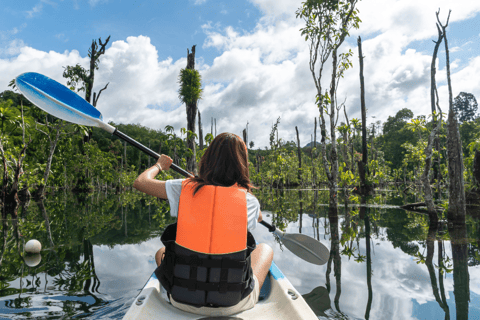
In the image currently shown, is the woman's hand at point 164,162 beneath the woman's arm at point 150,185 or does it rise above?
above

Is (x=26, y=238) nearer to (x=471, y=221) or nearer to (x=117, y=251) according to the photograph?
(x=117, y=251)

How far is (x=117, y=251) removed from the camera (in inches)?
179

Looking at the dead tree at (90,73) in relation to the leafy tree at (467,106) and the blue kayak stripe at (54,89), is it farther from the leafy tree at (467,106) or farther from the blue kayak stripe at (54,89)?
the leafy tree at (467,106)

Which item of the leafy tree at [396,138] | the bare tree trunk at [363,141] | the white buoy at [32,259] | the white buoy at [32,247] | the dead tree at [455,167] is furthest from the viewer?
the leafy tree at [396,138]

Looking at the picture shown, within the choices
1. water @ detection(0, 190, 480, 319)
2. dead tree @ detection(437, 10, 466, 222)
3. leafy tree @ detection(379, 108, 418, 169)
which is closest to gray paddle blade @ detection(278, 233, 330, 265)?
water @ detection(0, 190, 480, 319)

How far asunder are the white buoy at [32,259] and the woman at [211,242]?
10.2 feet

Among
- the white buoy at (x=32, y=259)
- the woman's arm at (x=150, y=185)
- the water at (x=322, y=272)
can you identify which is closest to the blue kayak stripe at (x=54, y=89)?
the woman's arm at (x=150, y=185)

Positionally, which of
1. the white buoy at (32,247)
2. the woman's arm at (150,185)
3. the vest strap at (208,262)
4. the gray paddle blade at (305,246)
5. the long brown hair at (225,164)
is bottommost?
the white buoy at (32,247)

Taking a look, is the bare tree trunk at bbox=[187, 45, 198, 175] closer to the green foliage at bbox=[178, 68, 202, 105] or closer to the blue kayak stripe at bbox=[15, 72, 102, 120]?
the green foliage at bbox=[178, 68, 202, 105]

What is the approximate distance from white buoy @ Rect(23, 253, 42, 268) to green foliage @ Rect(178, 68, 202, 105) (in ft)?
25.4

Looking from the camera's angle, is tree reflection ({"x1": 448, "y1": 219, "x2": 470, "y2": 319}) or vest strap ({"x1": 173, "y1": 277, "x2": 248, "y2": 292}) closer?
vest strap ({"x1": 173, "y1": 277, "x2": 248, "y2": 292})

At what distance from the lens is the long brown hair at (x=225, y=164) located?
1.68 metres

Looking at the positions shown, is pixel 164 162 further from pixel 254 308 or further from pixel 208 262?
pixel 254 308

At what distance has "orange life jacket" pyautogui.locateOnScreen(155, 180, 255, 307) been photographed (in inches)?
60.9
